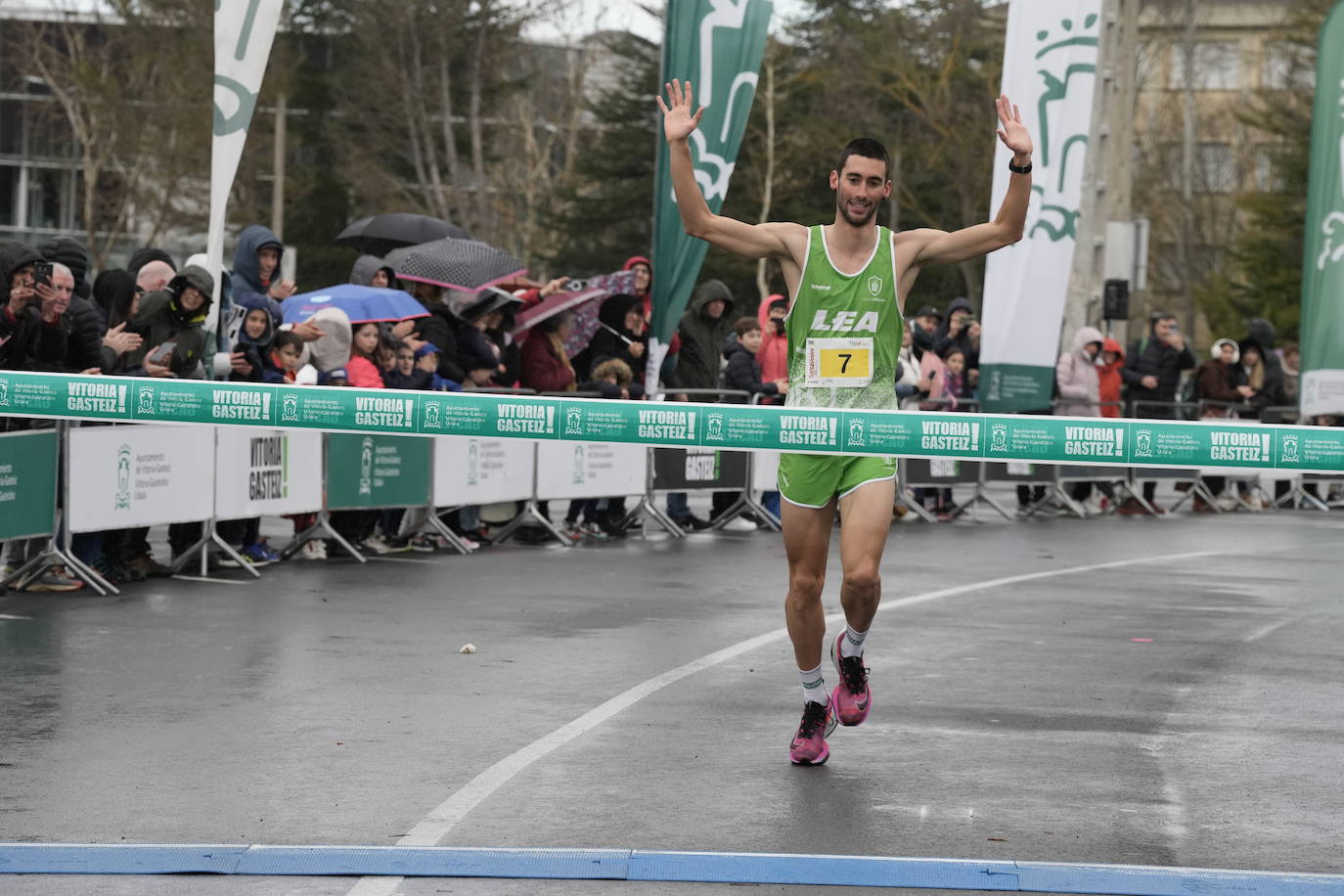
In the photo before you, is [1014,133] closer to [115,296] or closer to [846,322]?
[846,322]

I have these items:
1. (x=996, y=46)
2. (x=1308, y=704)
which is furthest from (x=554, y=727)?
(x=996, y=46)

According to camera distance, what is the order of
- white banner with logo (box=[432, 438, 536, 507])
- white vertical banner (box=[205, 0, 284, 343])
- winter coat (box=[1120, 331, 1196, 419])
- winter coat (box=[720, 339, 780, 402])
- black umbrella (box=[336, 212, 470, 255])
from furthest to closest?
1. winter coat (box=[1120, 331, 1196, 419])
2. black umbrella (box=[336, 212, 470, 255])
3. winter coat (box=[720, 339, 780, 402])
4. white banner with logo (box=[432, 438, 536, 507])
5. white vertical banner (box=[205, 0, 284, 343])

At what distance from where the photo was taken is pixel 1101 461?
8.43 meters

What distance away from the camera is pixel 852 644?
815 centimetres

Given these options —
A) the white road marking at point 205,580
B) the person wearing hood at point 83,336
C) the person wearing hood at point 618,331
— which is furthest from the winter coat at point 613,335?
the person wearing hood at point 83,336

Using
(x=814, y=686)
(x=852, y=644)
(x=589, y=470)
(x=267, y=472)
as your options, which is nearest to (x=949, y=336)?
(x=589, y=470)

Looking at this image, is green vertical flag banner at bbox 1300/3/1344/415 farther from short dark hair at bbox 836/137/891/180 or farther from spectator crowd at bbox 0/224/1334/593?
short dark hair at bbox 836/137/891/180

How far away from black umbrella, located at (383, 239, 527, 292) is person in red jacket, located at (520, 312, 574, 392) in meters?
0.57

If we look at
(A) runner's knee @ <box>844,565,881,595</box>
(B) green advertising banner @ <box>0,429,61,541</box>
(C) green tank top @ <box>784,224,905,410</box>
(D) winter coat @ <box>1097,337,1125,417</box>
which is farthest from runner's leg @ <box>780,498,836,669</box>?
(D) winter coat @ <box>1097,337,1125,417</box>

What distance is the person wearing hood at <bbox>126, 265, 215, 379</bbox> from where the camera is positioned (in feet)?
44.8

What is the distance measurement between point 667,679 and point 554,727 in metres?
1.45

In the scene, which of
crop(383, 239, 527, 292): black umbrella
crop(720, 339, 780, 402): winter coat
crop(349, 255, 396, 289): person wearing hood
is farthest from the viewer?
crop(720, 339, 780, 402): winter coat

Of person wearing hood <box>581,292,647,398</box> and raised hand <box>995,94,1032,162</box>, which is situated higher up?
raised hand <box>995,94,1032,162</box>

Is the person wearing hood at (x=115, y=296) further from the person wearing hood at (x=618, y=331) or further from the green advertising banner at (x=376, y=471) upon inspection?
the person wearing hood at (x=618, y=331)
